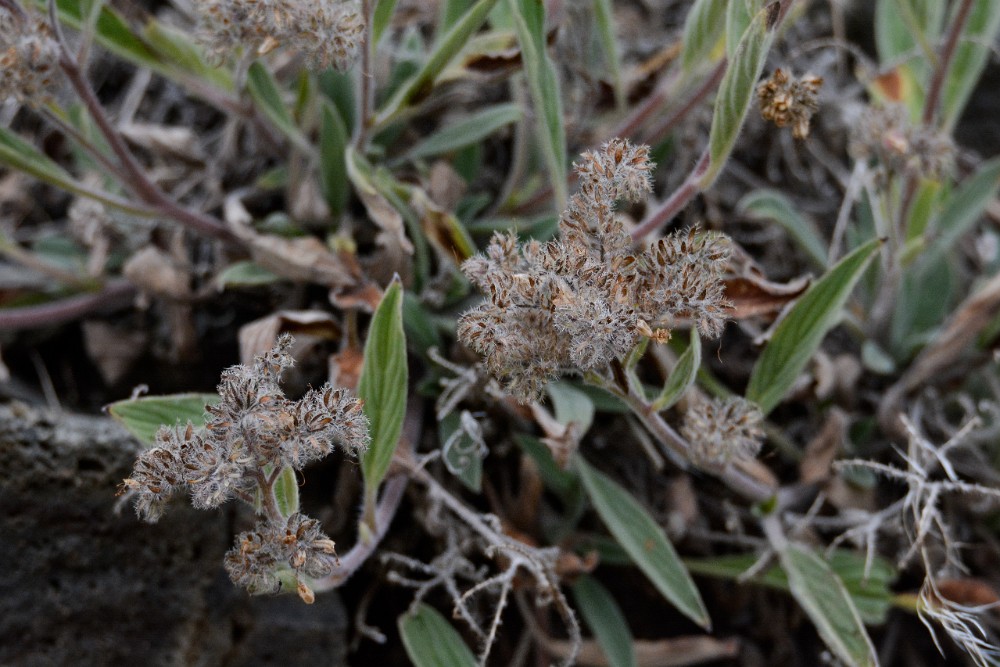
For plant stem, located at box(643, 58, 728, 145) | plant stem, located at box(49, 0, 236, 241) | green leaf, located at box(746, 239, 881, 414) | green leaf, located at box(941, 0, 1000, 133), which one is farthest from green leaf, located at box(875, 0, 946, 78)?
plant stem, located at box(49, 0, 236, 241)

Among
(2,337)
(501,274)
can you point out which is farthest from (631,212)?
(2,337)

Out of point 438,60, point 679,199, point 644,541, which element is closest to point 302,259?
point 438,60

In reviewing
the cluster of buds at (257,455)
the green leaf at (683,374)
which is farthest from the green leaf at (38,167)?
the green leaf at (683,374)

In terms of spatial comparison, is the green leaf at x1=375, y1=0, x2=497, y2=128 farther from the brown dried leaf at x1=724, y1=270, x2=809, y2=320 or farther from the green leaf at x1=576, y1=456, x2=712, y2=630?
the green leaf at x1=576, y1=456, x2=712, y2=630

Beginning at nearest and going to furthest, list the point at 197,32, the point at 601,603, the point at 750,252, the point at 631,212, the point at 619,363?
the point at 619,363, the point at 197,32, the point at 601,603, the point at 631,212, the point at 750,252

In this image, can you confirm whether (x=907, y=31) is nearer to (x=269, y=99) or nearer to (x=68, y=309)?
(x=269, y=99)

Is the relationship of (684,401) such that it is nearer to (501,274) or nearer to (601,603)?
(601,603)
